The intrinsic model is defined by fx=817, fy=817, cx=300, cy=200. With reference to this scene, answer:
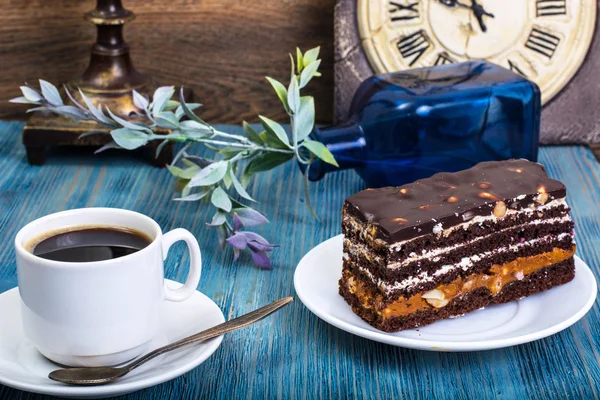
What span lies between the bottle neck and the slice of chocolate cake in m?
0.34

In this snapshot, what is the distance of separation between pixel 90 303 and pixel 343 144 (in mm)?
719

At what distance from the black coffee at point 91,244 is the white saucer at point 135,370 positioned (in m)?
0.11

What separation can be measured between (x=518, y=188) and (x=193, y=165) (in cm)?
60

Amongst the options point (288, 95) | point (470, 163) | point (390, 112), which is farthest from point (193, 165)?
point (470, 163)

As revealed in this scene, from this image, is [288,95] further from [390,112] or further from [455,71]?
[455,71]

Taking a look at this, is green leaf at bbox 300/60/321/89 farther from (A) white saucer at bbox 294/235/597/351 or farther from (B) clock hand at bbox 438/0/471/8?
(B) clock hand at bbox 438/0/471/8

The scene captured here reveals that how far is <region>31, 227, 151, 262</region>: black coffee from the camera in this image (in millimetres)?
971

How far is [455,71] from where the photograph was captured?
1.67m

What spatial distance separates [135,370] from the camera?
0.95m

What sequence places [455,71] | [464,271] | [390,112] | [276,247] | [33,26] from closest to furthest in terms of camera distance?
[464,271] → [276,247] → [390,112] → [455,71] → [33,26]

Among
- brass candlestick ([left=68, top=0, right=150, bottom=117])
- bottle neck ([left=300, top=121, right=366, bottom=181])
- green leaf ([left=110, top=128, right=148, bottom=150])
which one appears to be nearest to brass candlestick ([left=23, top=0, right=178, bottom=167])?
brass candlestick ([left=68, top=0, right=150, bottom=117])

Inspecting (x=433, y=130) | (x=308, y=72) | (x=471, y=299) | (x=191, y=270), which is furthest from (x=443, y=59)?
(x=191, y=270)

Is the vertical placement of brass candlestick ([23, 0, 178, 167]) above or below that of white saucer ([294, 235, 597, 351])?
below

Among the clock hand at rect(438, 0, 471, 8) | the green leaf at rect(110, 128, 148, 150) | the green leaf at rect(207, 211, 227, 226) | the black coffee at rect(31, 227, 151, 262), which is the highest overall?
the black coffee at rect(31, 227, 151, 262)
